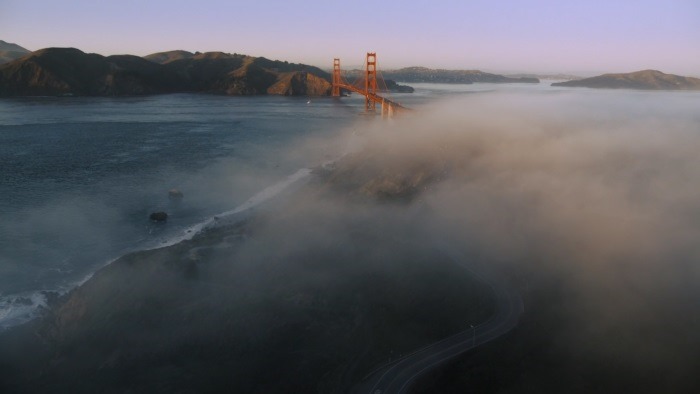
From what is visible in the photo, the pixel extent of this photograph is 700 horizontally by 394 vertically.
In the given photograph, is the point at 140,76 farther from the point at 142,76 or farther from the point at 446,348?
the point at 446,348

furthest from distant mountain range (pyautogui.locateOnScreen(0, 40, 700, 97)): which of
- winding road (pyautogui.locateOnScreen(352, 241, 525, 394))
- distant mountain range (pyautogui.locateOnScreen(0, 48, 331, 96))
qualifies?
winding road (pyautogui.locateOnScreen(352, 241, 525, 394))

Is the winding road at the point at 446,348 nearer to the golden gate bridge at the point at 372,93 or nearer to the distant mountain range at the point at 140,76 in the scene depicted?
the golden gate bridge at the point at 372,93

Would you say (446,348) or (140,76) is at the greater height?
(140,76)

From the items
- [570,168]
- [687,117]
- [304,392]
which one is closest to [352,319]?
[304,392]

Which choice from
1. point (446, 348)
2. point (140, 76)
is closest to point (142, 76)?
point (140, 76)

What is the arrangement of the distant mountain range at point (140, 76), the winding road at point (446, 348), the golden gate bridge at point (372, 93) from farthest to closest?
the distant mountain range at point (140, 76), the golden gate bridge at point (372, 93), the winding road at point (446, 348)

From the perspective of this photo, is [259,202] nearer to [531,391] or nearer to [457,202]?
[457,202]

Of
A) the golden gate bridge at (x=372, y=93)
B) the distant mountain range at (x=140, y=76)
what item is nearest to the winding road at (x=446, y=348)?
the golden gate bridge at (x=372, y=93)

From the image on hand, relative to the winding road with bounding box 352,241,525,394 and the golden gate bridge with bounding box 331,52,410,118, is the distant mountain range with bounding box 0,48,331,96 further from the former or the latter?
the winding road with bounding box 352,241,525,394
